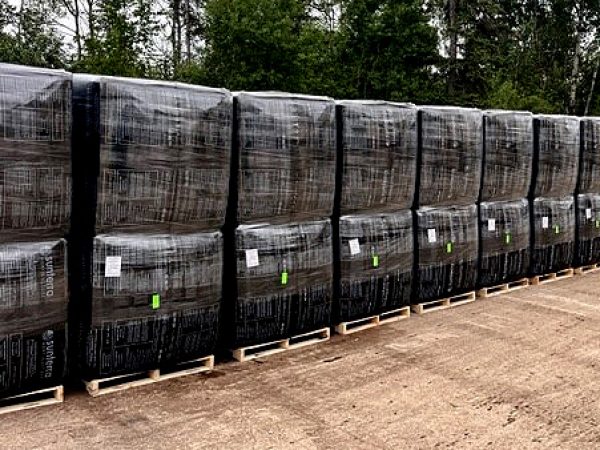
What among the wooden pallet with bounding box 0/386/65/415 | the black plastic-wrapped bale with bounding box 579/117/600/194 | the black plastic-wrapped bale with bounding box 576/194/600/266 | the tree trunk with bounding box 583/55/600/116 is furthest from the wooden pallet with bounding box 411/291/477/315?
the tree trunk with bounding box 583/55/600/116

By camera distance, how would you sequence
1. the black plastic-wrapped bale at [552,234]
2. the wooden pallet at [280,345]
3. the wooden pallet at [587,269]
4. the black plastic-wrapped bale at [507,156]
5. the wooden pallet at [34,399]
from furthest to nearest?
the wooden pallet at [587,269], the black plastic-wrapped bale at [552,234], the black plastic-wrapped bale at [507,156], the wooden pallet at [280,345], the wooden pallet at [34,399]

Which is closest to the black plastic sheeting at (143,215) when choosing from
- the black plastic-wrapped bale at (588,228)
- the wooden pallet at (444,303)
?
the wooden pallet at (444,303)

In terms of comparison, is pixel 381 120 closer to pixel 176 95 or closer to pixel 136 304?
pixel 176 95

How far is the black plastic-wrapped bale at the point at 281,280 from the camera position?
16.8 ft

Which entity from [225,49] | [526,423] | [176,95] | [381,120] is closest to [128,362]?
[176,95]

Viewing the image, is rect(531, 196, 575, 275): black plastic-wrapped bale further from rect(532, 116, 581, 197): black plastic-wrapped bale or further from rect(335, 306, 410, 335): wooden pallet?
rect(335, 306, 410, 335): wooden pallet

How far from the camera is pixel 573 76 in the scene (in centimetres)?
2216

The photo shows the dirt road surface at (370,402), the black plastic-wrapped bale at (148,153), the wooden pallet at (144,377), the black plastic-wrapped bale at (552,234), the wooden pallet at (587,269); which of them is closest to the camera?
the dirt road surface at (370,402)

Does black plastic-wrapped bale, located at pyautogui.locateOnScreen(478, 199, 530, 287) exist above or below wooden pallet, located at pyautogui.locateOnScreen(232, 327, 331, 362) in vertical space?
above

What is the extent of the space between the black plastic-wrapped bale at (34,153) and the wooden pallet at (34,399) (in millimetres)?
1080

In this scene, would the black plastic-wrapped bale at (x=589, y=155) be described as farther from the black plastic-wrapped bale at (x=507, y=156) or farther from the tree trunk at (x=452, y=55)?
the tree trunk at (x=452, y=55)

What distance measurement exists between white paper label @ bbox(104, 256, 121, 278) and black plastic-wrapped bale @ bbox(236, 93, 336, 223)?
3.60ft

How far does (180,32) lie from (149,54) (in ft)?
20.0

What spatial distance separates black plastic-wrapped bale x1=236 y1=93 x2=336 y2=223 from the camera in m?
5.03
